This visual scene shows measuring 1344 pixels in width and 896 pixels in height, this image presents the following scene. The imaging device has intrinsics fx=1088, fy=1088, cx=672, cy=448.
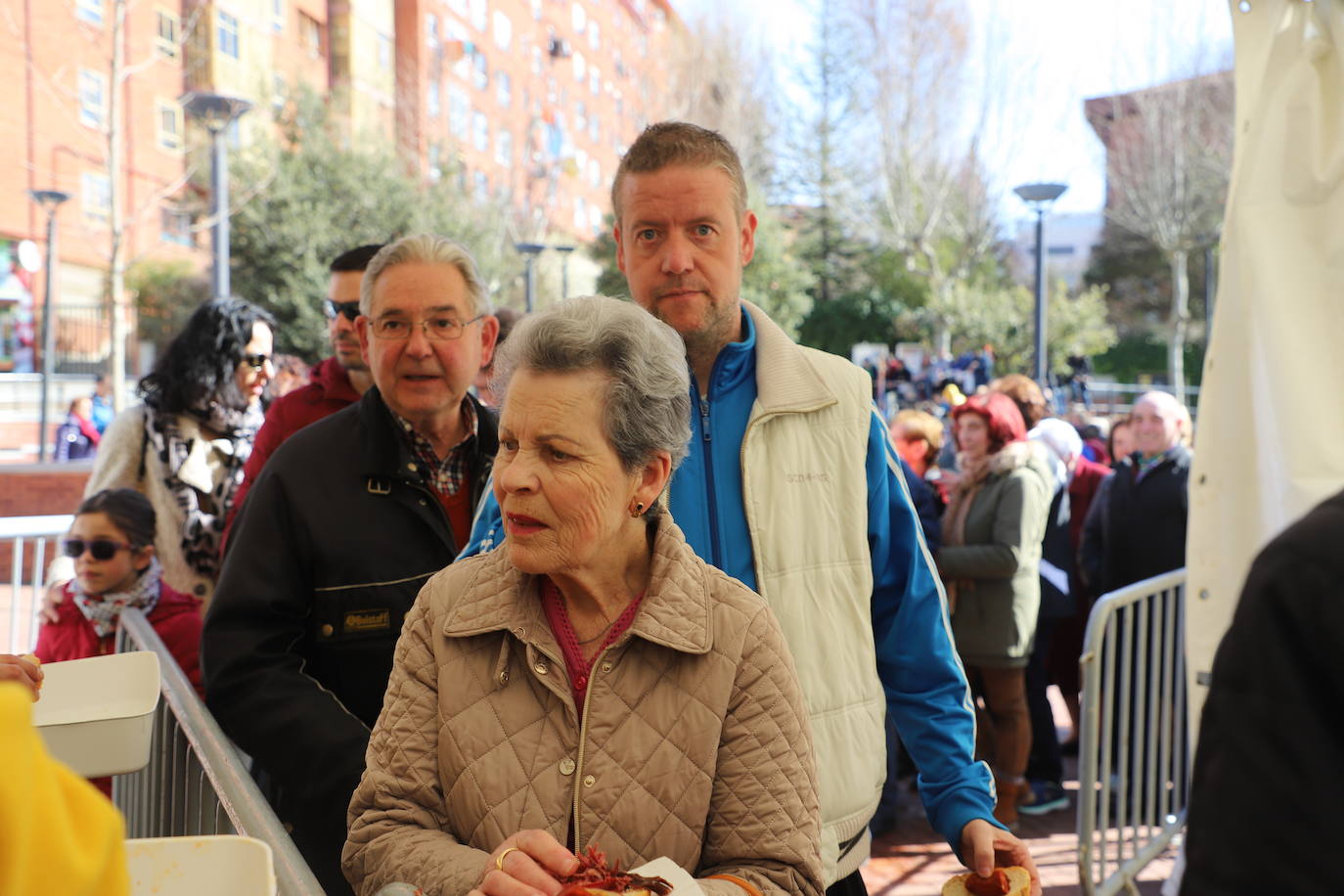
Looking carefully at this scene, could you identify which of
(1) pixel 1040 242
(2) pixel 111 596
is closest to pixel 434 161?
(1) pixel 1040 242

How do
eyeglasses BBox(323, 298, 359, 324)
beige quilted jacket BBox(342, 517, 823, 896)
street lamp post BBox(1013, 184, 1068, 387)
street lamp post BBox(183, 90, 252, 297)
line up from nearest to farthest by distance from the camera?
beige quilted jacket BBox(342, 517, 823, 896), eyeglasses BBox(323, 298, 359, 324), street lamp post BBox(183, 90, 252, 297), street lamp post BBox(1013, 184, 1068, 387)

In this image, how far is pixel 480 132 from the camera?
45188 mm

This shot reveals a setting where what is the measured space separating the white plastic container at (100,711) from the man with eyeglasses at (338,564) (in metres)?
0.34

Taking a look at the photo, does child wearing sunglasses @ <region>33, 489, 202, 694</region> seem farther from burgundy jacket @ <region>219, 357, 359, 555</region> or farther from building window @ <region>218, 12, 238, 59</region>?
building window @ <region>218, 12, 238, 59</region>

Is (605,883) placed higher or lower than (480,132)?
lower

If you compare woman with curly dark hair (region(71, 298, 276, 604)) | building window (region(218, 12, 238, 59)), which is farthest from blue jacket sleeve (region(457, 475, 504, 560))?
building window (region(218, 12, 238, 59))

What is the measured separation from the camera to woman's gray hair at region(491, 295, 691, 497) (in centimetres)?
176

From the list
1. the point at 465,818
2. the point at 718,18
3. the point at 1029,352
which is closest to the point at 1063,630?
the point at 465,818

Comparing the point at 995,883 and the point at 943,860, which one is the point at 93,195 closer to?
the point at 943,860

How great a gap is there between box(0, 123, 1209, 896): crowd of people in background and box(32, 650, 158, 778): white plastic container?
36 cm

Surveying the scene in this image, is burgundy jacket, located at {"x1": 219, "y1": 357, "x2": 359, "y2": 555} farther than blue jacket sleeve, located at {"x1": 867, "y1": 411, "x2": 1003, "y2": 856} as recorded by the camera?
Yes

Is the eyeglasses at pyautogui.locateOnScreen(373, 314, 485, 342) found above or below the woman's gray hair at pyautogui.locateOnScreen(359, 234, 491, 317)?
below

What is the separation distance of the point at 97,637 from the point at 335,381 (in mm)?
1139

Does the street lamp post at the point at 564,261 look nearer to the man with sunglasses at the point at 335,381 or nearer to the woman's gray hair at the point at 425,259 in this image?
the man with sunglasses at the point at 335,381
